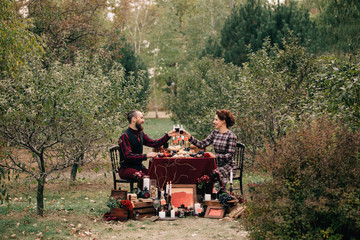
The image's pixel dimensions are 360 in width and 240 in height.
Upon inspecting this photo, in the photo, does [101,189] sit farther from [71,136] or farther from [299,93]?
[299,93]

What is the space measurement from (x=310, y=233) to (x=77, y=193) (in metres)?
6.29

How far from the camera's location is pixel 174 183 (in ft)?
25.5

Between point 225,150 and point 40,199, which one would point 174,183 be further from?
point 40,199

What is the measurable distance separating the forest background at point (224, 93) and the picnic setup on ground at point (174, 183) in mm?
582

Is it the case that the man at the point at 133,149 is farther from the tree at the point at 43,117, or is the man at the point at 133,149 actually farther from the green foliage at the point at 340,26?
the green foliage at the point at 340,26

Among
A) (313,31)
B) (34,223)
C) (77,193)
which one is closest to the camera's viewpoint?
(34,223)

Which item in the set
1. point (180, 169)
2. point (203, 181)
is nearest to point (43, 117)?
point (180, 169)

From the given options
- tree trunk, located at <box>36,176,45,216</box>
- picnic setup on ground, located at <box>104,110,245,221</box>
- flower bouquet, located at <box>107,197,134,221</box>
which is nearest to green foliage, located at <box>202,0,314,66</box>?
picnic setup on ground, located at <box>104,110,245,221</box>

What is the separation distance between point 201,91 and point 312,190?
552 inches

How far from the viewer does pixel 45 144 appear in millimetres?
6684

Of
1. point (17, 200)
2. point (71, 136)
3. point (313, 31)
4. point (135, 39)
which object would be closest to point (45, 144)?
point (71, 136)

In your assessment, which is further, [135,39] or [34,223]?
[135,39]

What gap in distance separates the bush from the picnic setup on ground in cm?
224

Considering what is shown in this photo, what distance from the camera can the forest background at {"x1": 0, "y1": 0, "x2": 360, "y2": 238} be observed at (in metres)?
4.86
